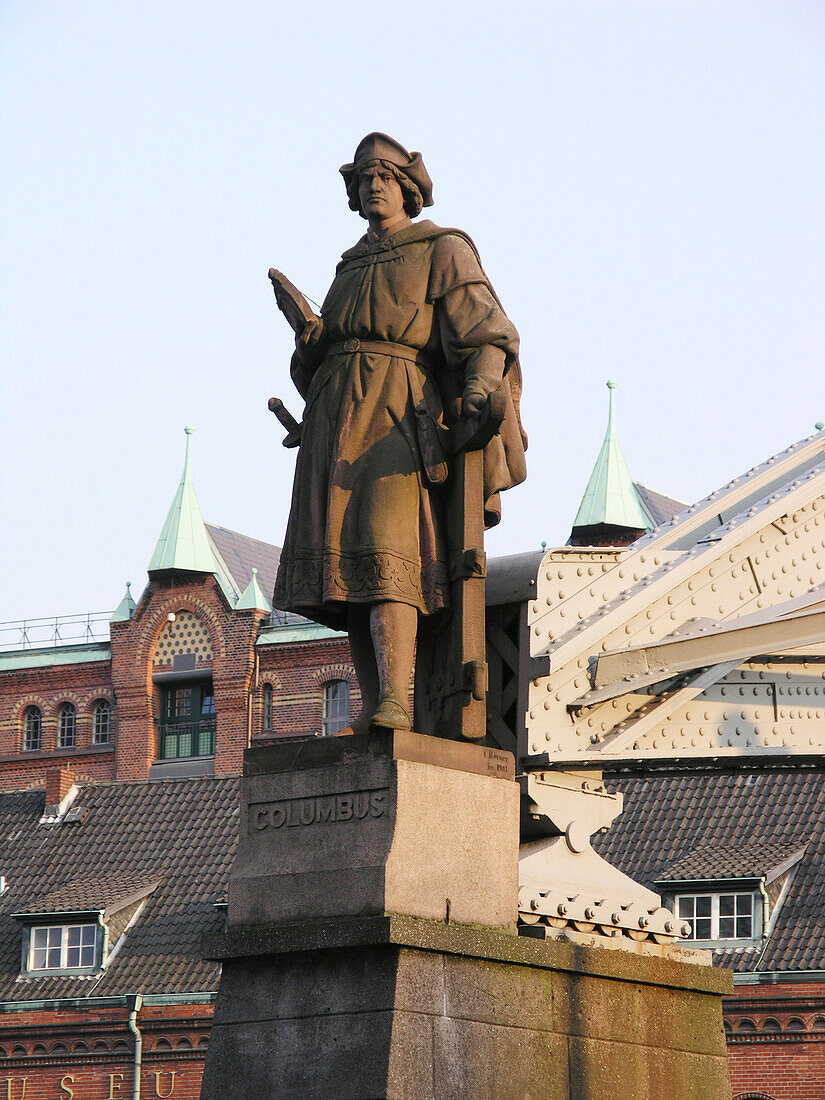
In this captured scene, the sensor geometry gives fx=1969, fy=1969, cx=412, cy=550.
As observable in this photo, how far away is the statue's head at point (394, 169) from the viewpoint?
Answer: 28.3 ft

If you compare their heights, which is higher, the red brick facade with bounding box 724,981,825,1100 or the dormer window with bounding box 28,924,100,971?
the dormer window with bounding box 28,924,100,971

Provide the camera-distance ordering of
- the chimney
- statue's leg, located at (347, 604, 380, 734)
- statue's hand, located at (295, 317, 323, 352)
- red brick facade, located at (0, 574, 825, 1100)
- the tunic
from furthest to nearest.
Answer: red brick facade, located at (0, 574, 825, 1100) < the chimney < statue's hand, located at (295, 317, 323, 352) < statue's leg, located at (347, 604, 380, 734) < the tunic

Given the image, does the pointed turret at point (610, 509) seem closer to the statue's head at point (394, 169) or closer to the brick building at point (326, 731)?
the brick building at point (326, 731)

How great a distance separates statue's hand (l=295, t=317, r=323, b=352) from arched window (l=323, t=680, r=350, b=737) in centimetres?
4426

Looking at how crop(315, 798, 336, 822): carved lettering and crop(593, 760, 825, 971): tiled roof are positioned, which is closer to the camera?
crop(315, 798, 336, 822): carved lettering

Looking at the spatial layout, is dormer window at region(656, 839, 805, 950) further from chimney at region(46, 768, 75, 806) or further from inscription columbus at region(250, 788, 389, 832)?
inscription columbus at region(250, 788, 389, 832)

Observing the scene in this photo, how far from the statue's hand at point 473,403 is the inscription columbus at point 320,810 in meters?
1.63

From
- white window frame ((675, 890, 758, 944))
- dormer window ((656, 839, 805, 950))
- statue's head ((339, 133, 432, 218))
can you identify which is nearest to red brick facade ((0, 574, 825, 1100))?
dormer window ((656, 839, 805, 950))

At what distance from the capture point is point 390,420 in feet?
27.2

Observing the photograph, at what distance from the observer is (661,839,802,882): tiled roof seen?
2977 cm

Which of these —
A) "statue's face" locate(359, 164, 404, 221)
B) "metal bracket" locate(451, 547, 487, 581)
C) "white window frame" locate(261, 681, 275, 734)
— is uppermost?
"white window frame" locate(261, 681, 275, 734)

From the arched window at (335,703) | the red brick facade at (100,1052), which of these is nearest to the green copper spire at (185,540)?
the arched window at (335,703)

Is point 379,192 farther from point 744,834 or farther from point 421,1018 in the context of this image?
point 744,834

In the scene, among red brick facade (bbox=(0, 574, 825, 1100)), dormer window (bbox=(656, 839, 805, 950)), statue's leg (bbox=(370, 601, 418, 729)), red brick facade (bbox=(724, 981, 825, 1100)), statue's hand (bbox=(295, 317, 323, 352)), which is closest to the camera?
statue's leg (bbox=(370, 601, 418, 729))
